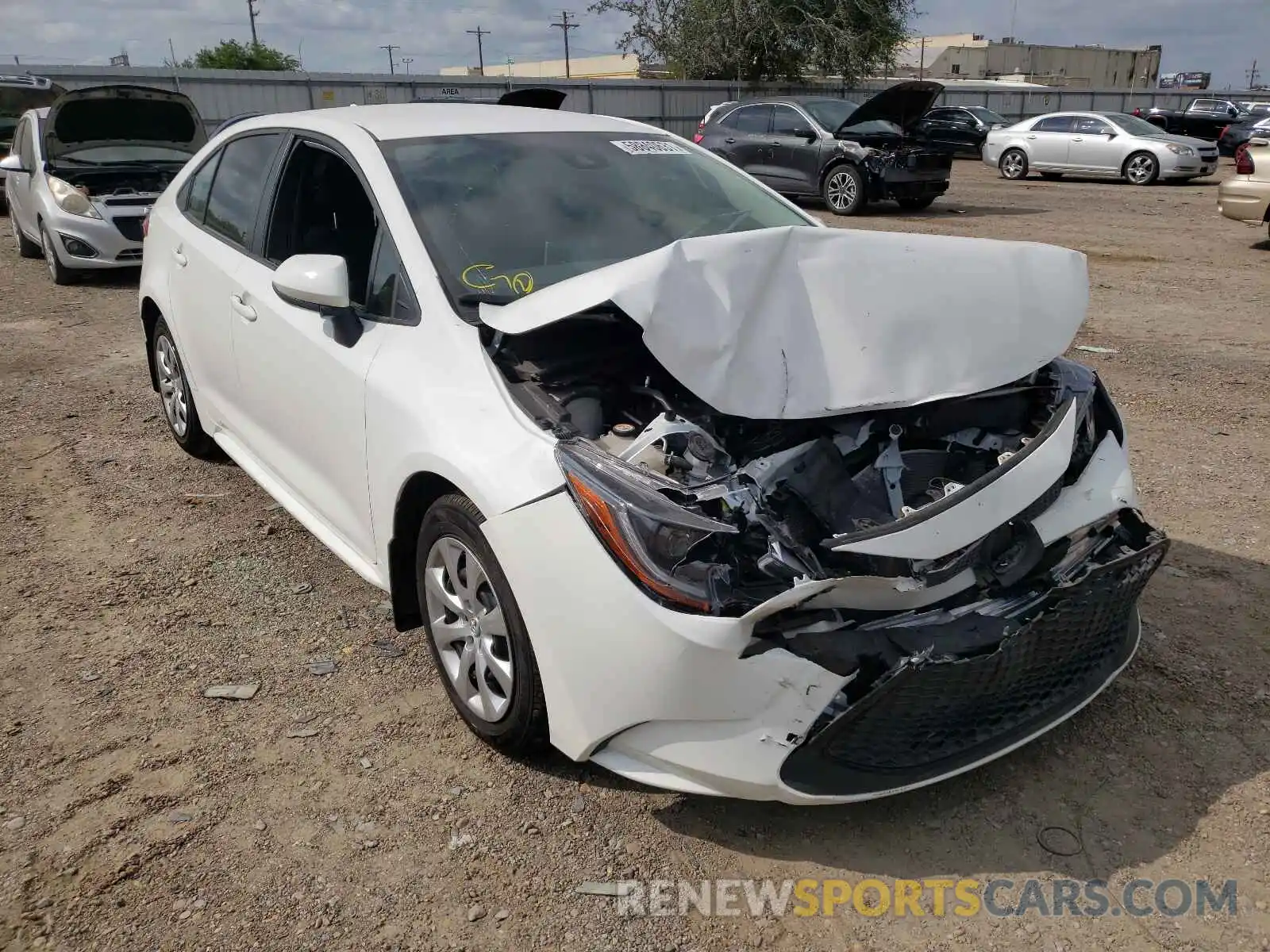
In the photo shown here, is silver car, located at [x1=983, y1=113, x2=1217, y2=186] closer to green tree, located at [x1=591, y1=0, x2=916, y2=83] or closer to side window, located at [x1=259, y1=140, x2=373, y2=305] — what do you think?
green tree, located at [x1=591, y1=0, x2=916, y2=83]

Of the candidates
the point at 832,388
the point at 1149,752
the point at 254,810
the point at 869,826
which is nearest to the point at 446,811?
the point at 254,810

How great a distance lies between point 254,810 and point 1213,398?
5.69m

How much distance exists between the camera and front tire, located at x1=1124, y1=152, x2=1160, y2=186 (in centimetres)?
1938

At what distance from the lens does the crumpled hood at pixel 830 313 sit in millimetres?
2582

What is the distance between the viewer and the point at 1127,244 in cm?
1216

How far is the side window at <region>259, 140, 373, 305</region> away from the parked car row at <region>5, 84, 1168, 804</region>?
12mm

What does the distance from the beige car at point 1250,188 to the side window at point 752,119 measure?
686 centimetres

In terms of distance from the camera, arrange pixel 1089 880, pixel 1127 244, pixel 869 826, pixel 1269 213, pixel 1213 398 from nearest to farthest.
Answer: pixel 1089 880
pixel 869 826
pixel 1213 398
pixel 1269 213
pixel 1127 244

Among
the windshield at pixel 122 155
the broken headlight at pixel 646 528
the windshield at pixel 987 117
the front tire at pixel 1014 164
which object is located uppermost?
the windshield at pixel 122 155

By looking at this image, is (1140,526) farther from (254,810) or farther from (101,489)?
(101,489)

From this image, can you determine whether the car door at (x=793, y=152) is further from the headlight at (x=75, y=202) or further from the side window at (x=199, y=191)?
the side window at (x=199, y=191)

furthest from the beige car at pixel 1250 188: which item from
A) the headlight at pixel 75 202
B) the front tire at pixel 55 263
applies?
the front tire at pixel 55 263

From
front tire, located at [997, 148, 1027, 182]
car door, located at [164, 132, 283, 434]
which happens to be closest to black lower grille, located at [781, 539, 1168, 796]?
car door, located at [164, 132, 283, 434]

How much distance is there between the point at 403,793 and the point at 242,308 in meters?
2.10
